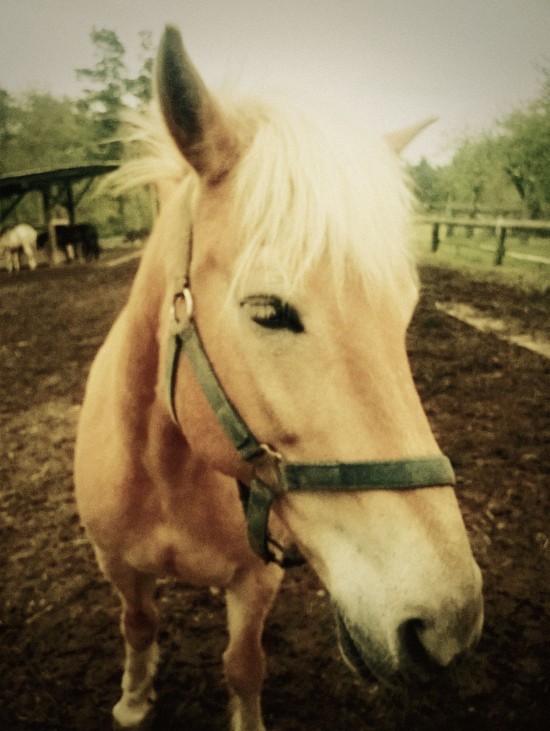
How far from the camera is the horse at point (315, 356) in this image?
93 centimetres

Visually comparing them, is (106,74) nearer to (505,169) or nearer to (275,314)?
(505,169)

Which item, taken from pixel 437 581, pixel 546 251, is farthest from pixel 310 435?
pixel 546 251

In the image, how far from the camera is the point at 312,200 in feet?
3.47

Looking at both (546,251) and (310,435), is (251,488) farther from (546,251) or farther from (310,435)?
(546,251)

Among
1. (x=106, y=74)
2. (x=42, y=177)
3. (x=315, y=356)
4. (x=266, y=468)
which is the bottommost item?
(x=266, y=468)

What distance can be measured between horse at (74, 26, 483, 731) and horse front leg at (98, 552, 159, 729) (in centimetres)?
106

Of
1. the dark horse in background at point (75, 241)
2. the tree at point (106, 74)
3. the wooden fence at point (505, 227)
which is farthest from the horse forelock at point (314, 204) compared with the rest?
the dark horse in background at point (75, 241)

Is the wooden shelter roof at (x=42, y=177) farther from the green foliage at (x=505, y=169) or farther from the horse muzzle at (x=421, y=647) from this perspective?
the horse muzzle at (x=421, y=647)

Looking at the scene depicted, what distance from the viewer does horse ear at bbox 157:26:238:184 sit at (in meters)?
0.94

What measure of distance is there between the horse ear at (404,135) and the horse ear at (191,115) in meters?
0.85

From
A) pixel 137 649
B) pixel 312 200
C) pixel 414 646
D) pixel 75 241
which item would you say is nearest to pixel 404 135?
pixel 312 200

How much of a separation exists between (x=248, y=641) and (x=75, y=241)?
→ 665 inches

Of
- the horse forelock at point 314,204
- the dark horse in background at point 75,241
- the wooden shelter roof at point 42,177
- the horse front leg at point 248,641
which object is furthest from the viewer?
the dark horse in background at point 75,241

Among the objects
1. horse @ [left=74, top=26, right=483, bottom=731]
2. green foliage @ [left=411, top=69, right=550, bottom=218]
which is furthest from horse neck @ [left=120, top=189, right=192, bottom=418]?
green foliage @ [left=411, top=69, right=550, bottom=218]
